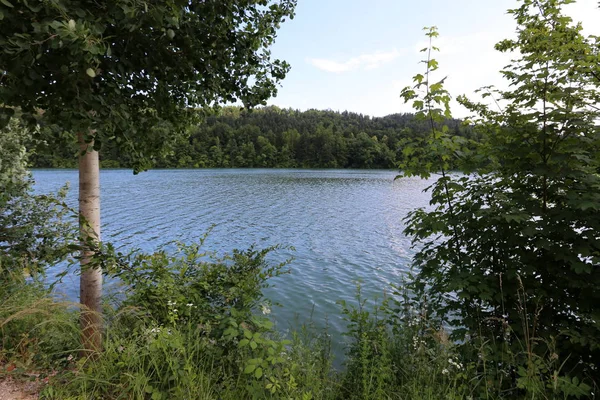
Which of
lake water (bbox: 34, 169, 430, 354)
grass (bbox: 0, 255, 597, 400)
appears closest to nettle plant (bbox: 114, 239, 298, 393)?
grass (bbox: 0, 255, 597, 400)

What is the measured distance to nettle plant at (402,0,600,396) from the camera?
319 centimetres

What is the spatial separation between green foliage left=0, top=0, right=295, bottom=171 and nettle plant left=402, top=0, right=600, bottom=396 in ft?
7.35

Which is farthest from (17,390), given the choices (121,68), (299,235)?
(299,235)

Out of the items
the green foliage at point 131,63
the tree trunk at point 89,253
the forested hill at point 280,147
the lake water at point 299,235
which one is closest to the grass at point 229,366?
the tree trunk at point 89,253

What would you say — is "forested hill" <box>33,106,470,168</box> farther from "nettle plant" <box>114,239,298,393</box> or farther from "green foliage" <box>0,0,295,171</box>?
"green foliage" <box>0,0,295,171</box>

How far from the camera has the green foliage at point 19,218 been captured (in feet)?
19.6

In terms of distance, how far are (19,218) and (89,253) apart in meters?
4.62

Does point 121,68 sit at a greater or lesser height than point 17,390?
greater

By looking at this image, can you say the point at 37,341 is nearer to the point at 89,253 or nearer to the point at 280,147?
the point at 89,253

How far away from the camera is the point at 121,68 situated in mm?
2471

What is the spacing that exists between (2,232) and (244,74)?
6176 mm

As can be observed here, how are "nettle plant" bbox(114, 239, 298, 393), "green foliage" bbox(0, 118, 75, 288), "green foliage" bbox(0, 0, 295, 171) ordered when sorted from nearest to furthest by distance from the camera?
"green foliage" bbox(0, 0, 295, 171), "nettle plant" bbox(114, 239, 298, 393), "green foliage" bbox(0, 118, 75, 288)

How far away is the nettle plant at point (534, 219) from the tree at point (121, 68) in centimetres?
230

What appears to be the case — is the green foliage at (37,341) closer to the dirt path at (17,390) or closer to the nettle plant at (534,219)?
the dirt path at (17,390)
